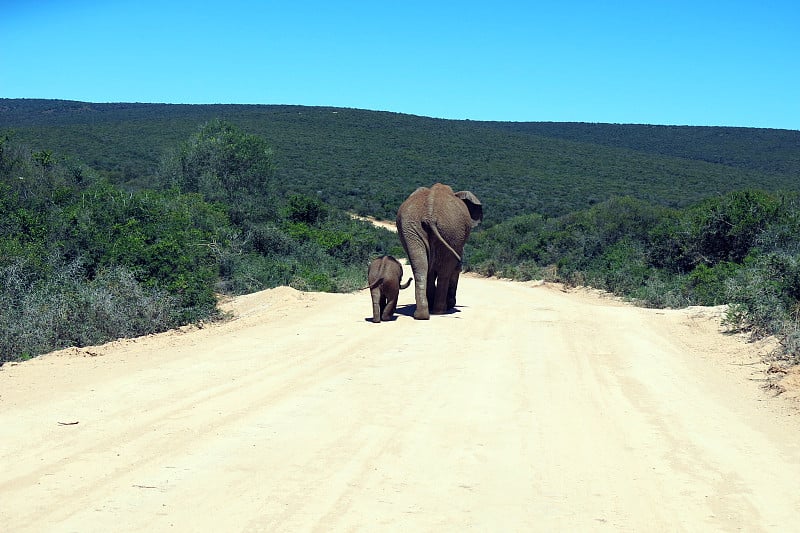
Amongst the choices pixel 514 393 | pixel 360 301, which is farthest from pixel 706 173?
pixel 514 393

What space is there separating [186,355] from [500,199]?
4553 cm

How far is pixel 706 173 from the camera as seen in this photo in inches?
2680

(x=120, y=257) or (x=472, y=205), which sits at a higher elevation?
(x=472, y=205)

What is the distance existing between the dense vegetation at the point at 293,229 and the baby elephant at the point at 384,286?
2770mm

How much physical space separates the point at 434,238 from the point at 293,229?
12.5 metres

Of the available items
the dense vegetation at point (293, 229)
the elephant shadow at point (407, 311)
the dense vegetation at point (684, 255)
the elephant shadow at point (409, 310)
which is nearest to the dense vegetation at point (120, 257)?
the dense vegetation at point (293, 229)

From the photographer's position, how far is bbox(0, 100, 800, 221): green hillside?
2127 inches

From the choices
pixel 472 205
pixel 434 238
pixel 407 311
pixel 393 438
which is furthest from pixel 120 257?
pixel 393 438

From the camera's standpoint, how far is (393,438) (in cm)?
607

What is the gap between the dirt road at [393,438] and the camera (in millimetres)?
4652

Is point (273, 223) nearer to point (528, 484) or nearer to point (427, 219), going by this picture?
point (427, 219)

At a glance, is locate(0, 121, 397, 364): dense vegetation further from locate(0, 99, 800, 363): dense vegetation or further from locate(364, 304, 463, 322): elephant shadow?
A: locate(364, 304, 463, 322): elephant shadow

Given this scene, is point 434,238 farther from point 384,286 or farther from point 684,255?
point 684,255

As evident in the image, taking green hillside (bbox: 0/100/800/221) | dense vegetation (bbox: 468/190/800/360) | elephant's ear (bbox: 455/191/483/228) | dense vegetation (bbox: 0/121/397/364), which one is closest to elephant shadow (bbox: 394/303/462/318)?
elephant's ear (bbox: 455/191/483/228)
